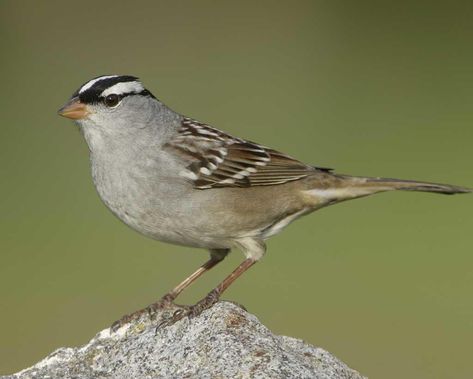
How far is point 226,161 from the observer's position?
4.57 m

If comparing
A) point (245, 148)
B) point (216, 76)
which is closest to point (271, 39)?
point (216, 76)

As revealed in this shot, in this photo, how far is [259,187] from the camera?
457 centimetres

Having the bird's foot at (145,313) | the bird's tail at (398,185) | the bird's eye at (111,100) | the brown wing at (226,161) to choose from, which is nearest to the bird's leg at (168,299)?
the bird's foot at (145,313)

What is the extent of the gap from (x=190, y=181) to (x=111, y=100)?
49 cm

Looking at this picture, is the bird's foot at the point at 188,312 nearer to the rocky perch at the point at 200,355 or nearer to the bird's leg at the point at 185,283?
the rocky perch at the point at 200,355

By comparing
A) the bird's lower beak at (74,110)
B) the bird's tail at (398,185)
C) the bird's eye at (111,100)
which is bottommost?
the bird's tail at (398,185)

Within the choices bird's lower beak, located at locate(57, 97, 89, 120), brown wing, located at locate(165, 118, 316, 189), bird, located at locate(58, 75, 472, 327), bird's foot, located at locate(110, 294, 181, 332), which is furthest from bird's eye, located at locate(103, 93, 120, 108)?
bird's foot, located at locate(110, 294, 181, 332)

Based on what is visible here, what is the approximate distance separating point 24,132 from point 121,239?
2532 mm

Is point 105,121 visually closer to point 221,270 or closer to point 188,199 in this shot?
point 188,199

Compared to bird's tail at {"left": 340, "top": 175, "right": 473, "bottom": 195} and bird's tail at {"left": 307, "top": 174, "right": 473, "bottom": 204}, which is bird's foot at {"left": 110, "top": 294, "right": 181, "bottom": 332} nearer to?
bird's tail at {"left": 307, "top": 174, "right": 473, "bottom": 204}

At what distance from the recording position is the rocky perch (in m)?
3.25

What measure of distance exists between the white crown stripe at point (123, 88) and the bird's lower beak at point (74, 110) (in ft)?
0.34

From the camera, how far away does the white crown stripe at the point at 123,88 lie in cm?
443

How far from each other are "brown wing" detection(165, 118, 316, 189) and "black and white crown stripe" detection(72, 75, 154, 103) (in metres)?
0.26
